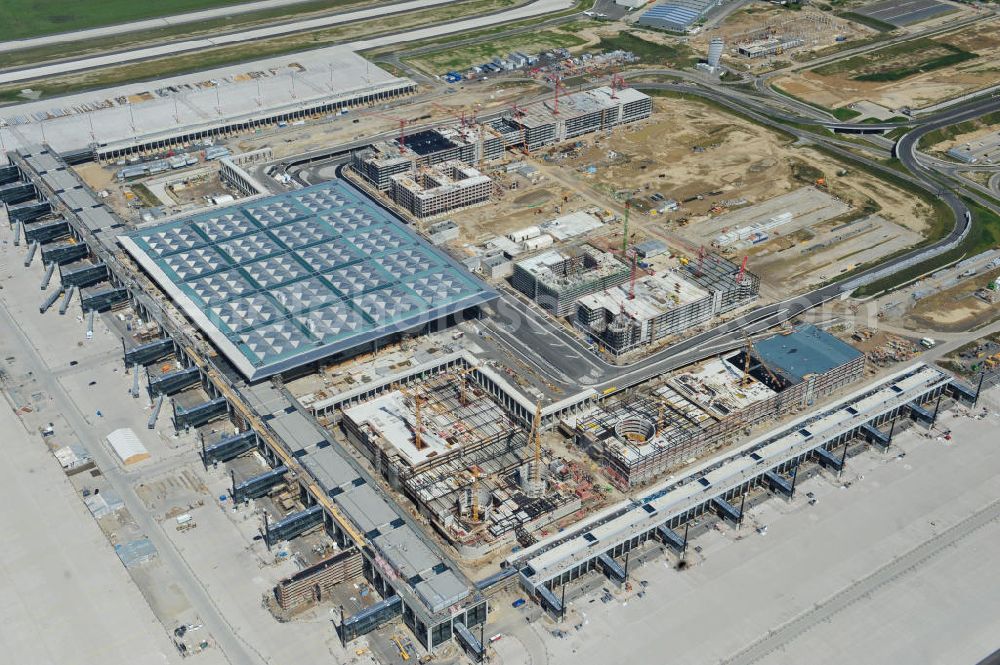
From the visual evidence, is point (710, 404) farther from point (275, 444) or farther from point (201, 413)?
point (201, 413)

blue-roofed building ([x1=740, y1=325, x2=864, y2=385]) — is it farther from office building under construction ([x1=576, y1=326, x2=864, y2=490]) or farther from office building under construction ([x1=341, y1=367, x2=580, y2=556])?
office building under construction ([x1=341, y1=367, x2=580, y2=556])

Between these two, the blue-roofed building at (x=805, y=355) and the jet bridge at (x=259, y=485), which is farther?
the blue-roofed building at (x=805, y=355)

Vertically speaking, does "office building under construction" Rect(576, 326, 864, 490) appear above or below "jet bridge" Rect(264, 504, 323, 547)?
above

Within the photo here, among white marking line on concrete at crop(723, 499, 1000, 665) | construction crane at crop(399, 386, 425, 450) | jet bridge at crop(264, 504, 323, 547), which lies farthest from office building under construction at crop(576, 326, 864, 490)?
jet bridge at crop(264, 504, 323, 547)

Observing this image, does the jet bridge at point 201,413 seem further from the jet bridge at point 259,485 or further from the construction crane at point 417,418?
the construction crane at point 417,418

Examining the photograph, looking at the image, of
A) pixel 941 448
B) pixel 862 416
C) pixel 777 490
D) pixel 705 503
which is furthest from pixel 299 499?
pixel 941 448

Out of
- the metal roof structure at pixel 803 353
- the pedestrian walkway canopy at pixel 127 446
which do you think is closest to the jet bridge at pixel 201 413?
the pedestrian walkway canopy at pixel 127 446

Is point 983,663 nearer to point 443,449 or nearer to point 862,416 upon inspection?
point 862,416

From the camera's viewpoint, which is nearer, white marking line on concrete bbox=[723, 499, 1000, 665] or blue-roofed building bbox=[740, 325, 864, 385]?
white marking line on concrete bbox=[723, 499, 1000, 665]
